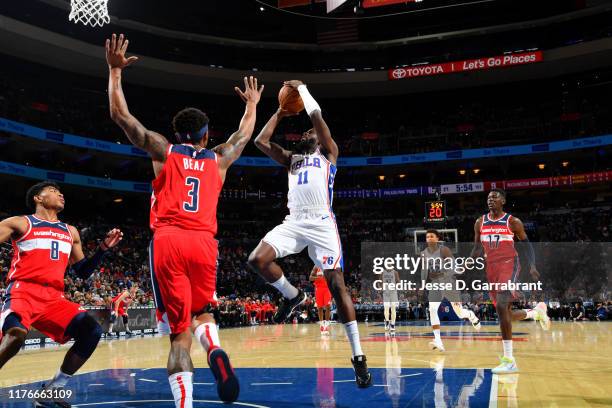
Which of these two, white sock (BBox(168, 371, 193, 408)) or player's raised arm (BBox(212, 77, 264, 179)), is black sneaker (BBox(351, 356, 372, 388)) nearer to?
white sock (BBox(168, 371, 193, 408))

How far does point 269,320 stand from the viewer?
87.5ft

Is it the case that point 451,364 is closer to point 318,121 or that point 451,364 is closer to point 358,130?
point 318,121

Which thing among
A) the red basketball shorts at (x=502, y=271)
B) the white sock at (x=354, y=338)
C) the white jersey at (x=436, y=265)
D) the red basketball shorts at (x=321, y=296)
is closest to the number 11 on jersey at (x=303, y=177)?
the white sock at (x=354, y=338)

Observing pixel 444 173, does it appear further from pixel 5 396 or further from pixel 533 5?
pixel 5 396

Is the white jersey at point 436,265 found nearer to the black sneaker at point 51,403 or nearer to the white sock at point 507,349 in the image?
the white sock at point 507,349

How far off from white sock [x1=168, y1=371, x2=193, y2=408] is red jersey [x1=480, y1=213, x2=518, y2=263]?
546 cm

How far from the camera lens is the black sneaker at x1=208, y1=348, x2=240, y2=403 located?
3.49 metres

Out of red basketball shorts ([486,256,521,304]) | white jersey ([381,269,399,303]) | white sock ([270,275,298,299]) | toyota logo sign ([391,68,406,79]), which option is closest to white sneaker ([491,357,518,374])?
red basketball shorts ([486,256,521,304])

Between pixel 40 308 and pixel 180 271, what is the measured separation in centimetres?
211

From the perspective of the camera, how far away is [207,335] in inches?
152

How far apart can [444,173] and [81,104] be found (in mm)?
23893

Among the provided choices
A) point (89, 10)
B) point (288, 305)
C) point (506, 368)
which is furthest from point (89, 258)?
point (89, 10)

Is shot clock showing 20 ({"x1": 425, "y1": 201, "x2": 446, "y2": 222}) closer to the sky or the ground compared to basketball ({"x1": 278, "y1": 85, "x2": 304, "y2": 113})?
closer to the sky

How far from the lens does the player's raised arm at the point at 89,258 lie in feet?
17.5
